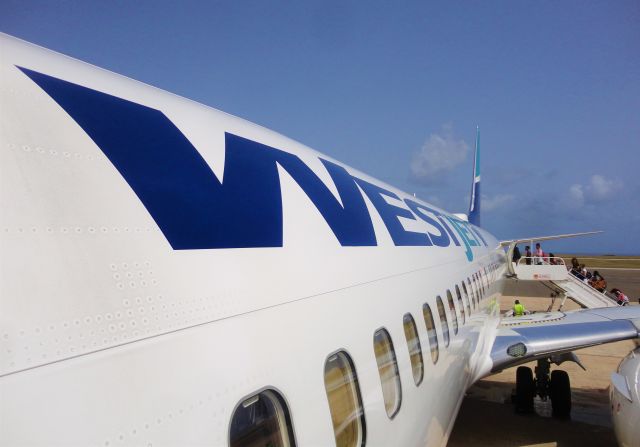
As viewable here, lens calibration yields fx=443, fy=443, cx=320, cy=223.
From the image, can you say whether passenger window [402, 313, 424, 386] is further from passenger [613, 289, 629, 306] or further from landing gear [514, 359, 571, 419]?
passenger [613, 289, 629, 306]

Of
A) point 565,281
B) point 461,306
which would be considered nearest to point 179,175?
point 461,306

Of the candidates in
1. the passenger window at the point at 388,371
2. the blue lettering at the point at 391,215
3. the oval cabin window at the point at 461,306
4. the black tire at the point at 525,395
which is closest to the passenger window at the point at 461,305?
the oval cabin window at the point at 461,306

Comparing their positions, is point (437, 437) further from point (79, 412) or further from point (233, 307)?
point (79, 412)

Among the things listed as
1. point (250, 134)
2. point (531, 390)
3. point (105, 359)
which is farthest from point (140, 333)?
point (531, 390)

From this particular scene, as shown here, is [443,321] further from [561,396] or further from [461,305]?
[561,396]

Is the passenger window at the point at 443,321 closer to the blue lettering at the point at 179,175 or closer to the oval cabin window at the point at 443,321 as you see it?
the oval cabin window at the point at 443,321

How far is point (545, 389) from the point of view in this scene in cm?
939

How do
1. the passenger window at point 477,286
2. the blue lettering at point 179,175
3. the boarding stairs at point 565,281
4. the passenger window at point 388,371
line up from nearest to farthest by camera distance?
1. the blue lettering at point 179,175
2. the passenger window at point 388,371
3. the passenger window at point 477,286
4. the boarding stairs at point 565,281

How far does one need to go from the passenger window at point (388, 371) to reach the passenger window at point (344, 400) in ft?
1.35

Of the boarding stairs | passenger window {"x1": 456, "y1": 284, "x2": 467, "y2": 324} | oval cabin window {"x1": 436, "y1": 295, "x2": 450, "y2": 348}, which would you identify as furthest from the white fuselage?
the boarding stairs

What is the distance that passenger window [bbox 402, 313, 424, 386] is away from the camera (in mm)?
3689

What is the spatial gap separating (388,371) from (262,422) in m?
1.44

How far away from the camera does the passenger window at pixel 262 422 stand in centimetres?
177

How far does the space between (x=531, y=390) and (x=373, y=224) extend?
7479 millimetres
